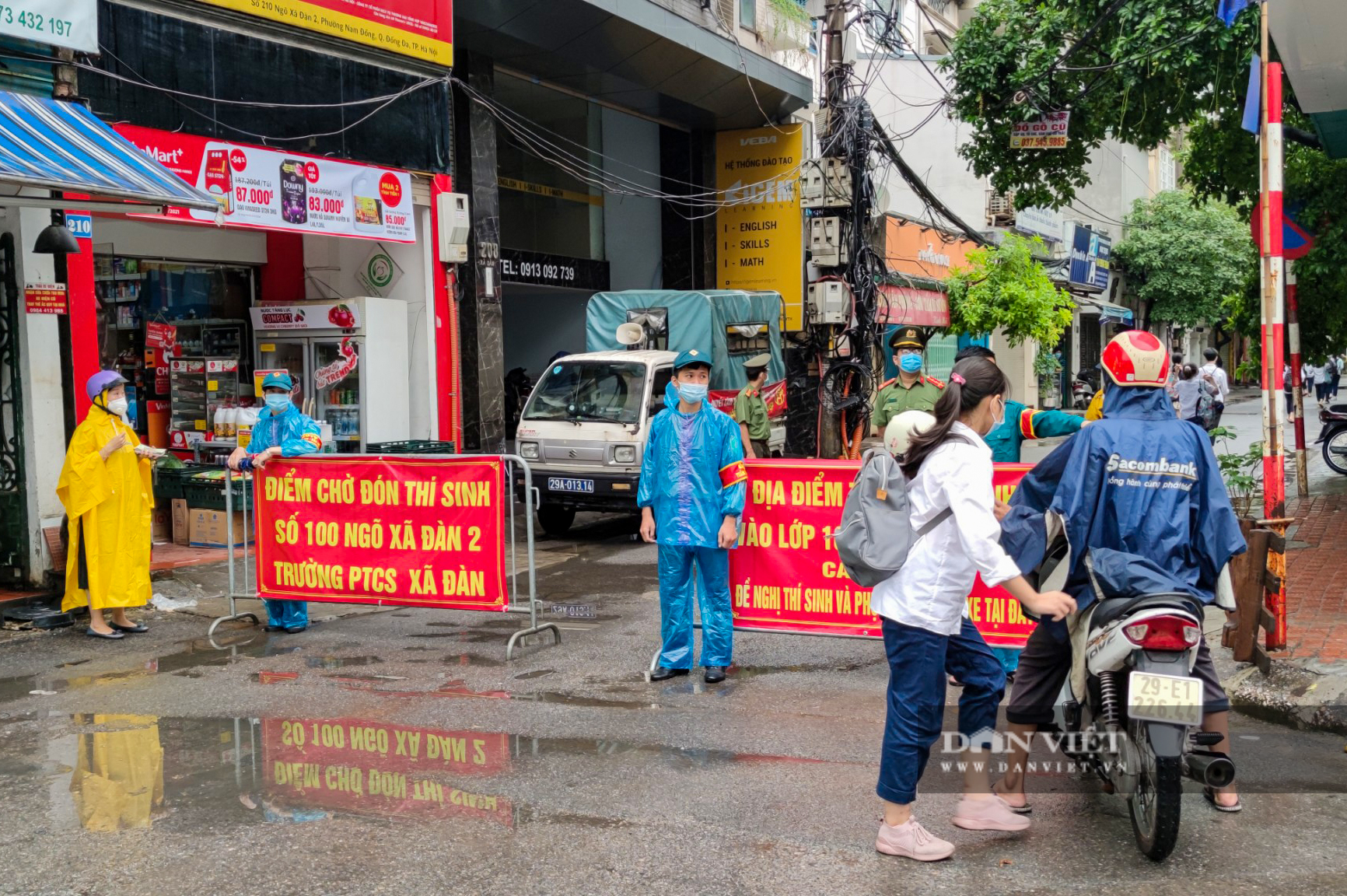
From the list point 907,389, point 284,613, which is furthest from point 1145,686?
point 284,613

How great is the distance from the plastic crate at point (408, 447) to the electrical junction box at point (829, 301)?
320 inches

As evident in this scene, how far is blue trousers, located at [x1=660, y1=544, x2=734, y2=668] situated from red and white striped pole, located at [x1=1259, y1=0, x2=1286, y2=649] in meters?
2.94

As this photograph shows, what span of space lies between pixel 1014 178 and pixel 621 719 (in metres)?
11.0

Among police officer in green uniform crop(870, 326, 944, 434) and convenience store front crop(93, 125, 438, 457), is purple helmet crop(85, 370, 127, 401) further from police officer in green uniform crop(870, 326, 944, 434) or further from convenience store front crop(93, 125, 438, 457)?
police officer in green uniform crop(870, 326, 944, 434)

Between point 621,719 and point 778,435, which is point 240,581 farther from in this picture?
point 778,435

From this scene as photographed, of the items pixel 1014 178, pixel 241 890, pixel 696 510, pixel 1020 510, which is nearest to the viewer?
pixel 241 890

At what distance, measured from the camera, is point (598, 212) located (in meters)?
21.4

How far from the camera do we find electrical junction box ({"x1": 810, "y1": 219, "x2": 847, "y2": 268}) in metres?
20.5

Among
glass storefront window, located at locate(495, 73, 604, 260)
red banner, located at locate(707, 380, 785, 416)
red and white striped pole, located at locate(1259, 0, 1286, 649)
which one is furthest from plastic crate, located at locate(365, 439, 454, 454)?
red and white striped pole, located at locate(1259, 0, 1286, 649)

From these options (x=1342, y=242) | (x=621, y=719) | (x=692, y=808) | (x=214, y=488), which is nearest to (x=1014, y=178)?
(x=1342, y=242)

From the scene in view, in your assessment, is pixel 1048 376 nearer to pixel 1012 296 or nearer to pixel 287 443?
pixel 1012 296

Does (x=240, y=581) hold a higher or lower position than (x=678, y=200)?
lower

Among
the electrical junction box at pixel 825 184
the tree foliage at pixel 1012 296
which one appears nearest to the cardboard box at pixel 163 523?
the electrical junction box at pixel 825 184

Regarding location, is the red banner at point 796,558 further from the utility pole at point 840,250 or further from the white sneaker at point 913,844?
the utility pole at point 840,250
